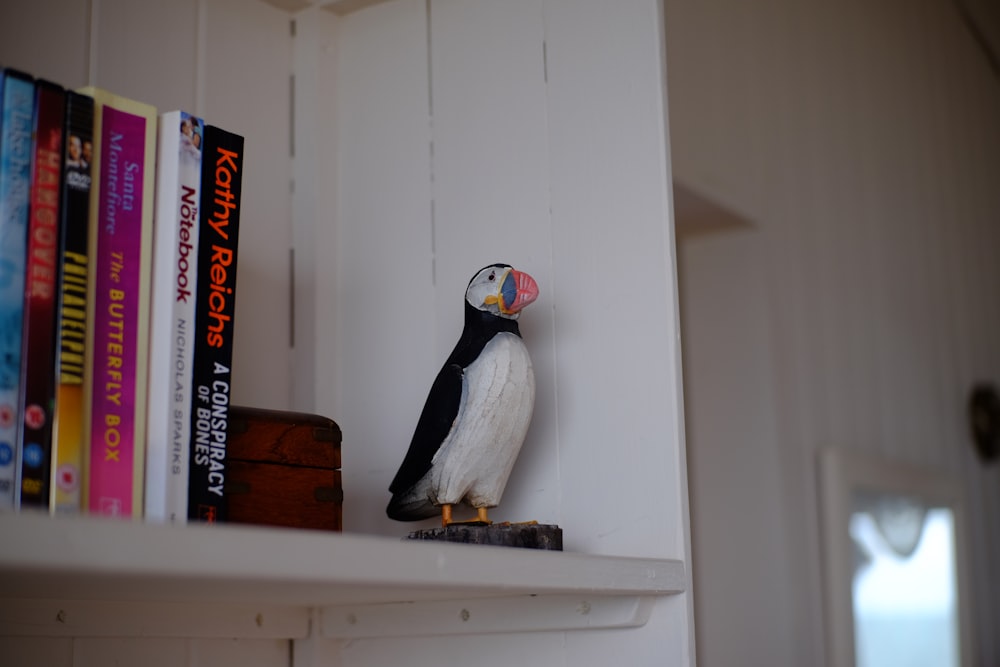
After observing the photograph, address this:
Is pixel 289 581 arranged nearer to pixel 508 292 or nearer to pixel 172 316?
pixel 172 316

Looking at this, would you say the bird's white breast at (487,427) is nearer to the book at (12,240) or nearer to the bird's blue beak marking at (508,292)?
the bird's blue beak marking at (508,292)

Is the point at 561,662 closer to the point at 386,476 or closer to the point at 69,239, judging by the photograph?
the point at 386,476

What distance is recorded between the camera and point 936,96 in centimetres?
305

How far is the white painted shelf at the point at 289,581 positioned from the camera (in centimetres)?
54

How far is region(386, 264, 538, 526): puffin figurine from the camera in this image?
0.90 metres

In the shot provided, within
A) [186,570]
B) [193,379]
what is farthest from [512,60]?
[186,570]

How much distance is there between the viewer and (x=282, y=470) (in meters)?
0.86

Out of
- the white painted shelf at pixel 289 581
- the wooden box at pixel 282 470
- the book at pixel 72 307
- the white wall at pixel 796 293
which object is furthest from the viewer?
the white wall at pixel 796 293

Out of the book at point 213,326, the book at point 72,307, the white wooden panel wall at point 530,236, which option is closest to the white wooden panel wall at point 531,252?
the white wooden panel wall at point 530,236

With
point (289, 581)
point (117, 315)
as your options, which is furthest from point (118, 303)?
point (289, 581)

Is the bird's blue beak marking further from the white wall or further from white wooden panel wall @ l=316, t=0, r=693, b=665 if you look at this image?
the white wall

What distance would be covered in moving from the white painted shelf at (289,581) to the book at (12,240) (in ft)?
0.26

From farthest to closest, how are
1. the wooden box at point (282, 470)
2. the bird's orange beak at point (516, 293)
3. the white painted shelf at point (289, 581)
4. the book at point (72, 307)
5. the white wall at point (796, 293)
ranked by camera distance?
the white wall at point (796, 293)
the bird's orange beak at point (516, 293)
the wooden box at point (282, 470)
the book at point (72, 307)
the white painted shelf at point (289, 581)

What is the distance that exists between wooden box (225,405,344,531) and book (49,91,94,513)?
0.15 metres
